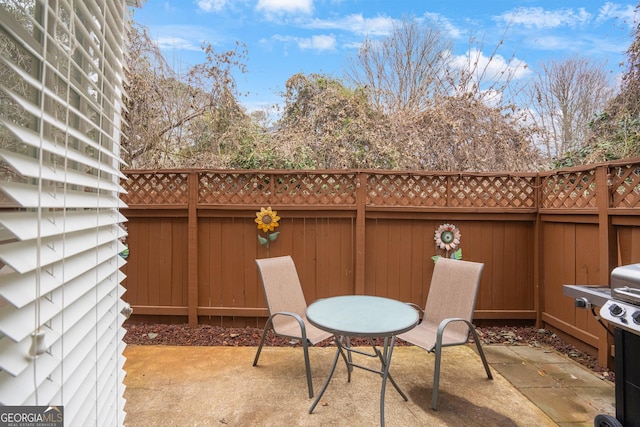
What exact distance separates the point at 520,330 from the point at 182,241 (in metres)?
3.92

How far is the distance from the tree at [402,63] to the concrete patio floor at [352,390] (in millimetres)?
4933

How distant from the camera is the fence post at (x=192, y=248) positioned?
138 inches

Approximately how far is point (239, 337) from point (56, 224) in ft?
9.33

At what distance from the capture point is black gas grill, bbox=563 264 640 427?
1.56m

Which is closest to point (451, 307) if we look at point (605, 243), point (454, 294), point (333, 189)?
point (454, 294)

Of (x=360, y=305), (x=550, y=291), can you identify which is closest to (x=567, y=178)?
(x=550, y=291)

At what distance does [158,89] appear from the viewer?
4992mm

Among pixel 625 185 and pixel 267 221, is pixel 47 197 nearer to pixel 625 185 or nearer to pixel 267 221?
pixel 267 221

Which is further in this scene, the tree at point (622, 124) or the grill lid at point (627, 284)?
the tree at point (622, 124)

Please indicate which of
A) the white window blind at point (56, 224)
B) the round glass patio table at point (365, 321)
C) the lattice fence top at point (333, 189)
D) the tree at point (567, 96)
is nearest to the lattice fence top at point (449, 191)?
the lattice fence top at point (333, 189)

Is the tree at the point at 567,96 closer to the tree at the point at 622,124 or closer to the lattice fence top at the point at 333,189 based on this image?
the tree at the point at 622,124

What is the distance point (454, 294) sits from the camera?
9.04 feet

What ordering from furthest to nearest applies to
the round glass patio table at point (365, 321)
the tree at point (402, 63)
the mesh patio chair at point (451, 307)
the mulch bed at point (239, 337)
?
the tree at point (402, 63) < the mulch bed at point (239, 337) < the mesh patio chair at point (451, 307) < the round glass patio table at point (365, 321)

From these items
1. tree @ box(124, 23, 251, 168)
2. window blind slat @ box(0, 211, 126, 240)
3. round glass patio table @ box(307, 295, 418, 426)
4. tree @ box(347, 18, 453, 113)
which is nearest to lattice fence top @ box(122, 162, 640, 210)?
round glass patio table @ box(307, 295, 418, 426)
